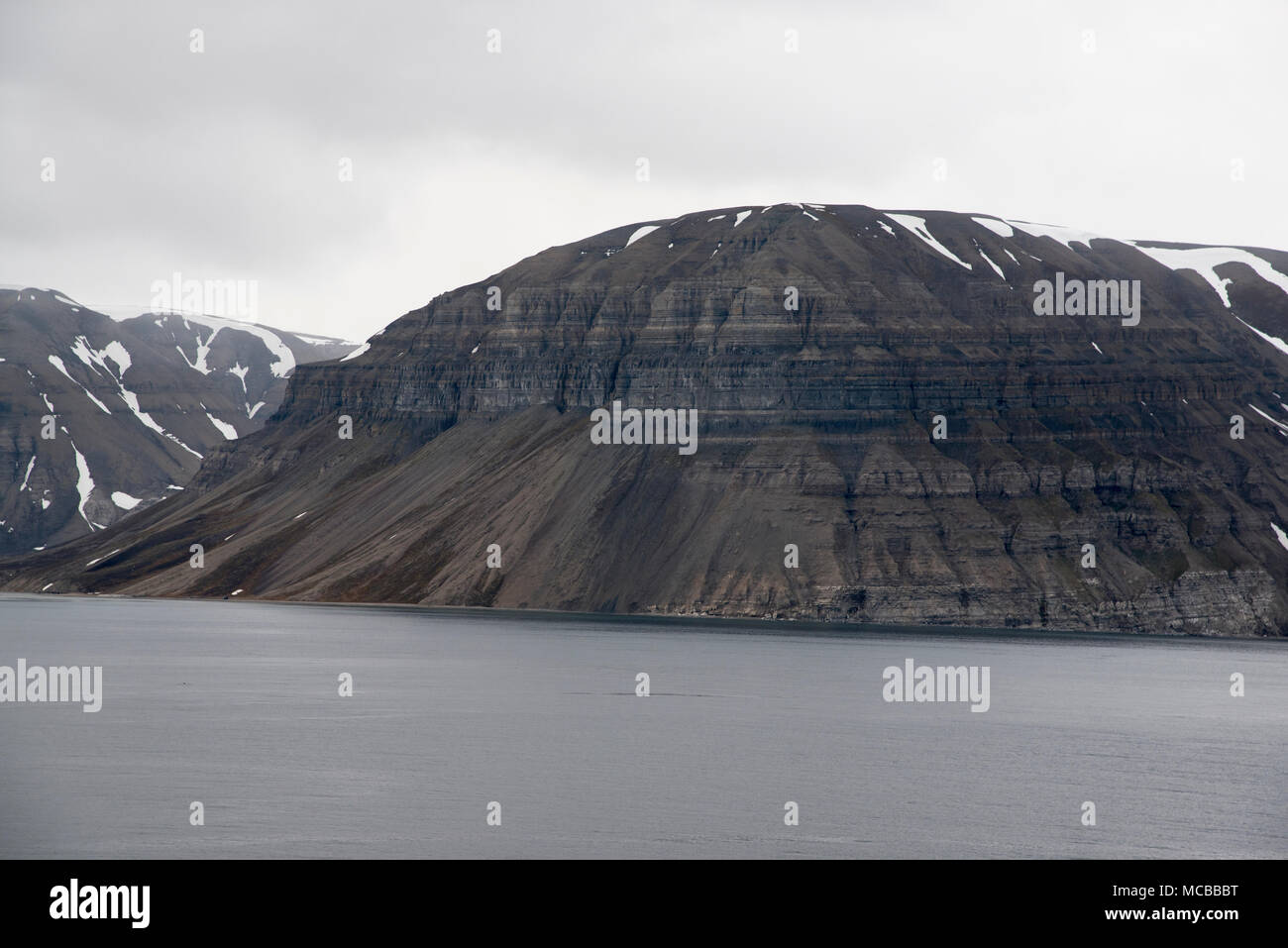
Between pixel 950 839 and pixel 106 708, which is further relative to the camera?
pixel 106 708

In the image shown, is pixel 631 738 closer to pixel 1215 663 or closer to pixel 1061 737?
pixel 1061 737

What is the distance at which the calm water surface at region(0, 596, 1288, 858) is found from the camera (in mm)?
64625

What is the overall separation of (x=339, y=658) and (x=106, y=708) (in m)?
42.7

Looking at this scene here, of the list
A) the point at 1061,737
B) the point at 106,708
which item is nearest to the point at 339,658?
the point at 106,708

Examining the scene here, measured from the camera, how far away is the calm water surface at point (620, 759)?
64.6 metres

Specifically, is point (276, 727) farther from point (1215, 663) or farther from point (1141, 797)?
point (1215, 663)

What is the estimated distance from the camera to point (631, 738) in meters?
92.8

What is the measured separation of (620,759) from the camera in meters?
84.8

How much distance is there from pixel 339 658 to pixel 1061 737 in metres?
68.3
